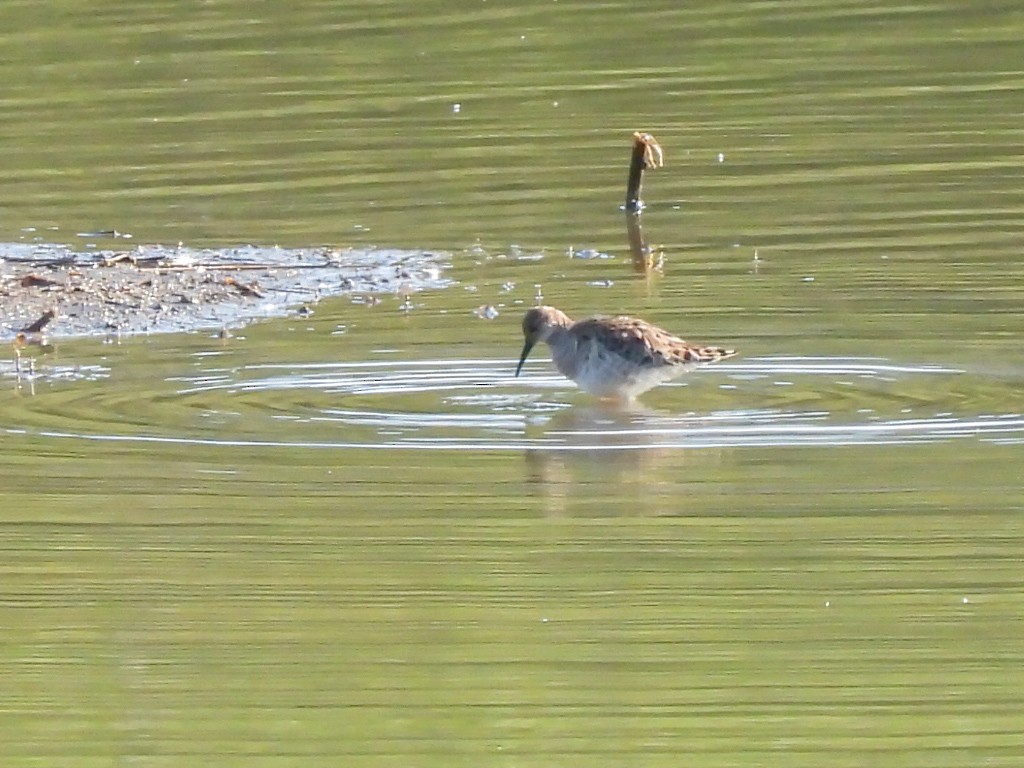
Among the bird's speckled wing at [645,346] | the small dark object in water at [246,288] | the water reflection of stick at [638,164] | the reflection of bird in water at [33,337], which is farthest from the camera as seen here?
the water reflection of stick at [638,164]

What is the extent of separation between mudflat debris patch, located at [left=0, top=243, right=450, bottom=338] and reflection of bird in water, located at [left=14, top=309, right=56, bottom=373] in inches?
1.5

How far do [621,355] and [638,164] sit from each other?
4.48 metres

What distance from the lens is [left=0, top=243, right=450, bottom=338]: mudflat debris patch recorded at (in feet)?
38.5

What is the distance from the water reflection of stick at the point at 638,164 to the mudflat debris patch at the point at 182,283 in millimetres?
1685

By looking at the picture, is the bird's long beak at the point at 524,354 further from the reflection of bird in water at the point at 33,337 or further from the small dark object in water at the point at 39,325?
the small dark object in water at the point at 39,325

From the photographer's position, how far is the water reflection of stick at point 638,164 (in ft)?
46.4

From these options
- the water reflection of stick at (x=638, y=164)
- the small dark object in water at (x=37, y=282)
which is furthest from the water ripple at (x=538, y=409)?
the water reflection of stick at (x=638, y=164)

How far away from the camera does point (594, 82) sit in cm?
1834

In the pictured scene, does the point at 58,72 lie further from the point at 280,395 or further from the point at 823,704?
the point at 823,704

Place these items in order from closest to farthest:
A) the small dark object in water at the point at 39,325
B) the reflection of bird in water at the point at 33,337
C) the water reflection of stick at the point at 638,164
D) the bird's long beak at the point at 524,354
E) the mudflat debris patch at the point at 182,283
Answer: the bird's long beak at the point at 524,354 → the reflection of bird in water at the point at 33,337 → the small dark object in water at the point at 39,325 → the mudflat debris patch at the point at 182,283 → the water reflection of stick at the point at 638,164

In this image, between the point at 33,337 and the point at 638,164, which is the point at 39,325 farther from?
the point at 638,164

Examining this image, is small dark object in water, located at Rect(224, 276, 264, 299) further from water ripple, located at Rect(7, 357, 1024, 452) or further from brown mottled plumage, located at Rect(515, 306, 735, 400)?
brown mottled plumage, located at Rect(515, 306, 735, 400)

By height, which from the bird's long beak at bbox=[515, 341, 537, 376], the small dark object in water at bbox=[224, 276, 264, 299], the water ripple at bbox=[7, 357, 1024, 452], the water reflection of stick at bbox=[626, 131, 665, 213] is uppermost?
the water reflection of stick at bbox=[626, 131, 665, 213]

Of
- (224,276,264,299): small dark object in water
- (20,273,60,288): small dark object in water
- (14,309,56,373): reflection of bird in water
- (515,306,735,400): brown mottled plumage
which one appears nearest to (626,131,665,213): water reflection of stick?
(224,276,264,299): small dark object in water
